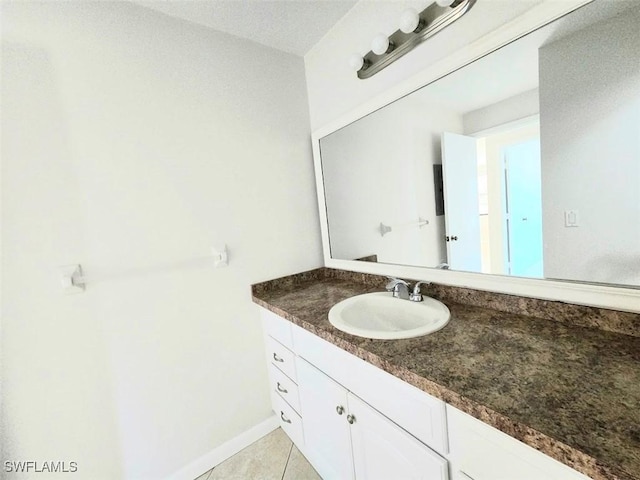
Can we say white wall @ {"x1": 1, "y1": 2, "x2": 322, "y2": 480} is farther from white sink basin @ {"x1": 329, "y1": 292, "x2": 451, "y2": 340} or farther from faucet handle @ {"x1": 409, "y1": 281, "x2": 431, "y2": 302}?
faucet handle @ {"x1": 409, "y1": 281, "x2": 431, "y2": 302}

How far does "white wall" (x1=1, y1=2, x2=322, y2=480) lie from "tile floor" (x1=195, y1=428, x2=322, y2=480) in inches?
5.4

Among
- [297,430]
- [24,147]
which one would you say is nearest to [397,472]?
[297,430]

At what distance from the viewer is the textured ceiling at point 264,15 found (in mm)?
1272

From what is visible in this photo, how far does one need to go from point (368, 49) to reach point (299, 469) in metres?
2.14

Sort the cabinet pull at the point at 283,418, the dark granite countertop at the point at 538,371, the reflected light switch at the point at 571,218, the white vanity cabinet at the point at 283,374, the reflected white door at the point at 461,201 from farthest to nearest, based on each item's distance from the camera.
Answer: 1. the cabinet pull at the point at 283,418
2. the white vanity cabinet at the point at 283,374
3. the reflected white door at the point at 461,201
4. the reflected light switch at the point at 571,218
5. the dark granite countertop at the point at 538,371

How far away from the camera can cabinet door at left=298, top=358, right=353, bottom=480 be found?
1.04m

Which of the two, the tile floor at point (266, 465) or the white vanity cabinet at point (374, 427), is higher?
the white vanity cabinet at point (374, 427)

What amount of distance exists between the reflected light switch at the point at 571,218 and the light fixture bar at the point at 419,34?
77 centimetres

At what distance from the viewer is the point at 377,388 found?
0.85 m

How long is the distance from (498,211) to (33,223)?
1.81 meters

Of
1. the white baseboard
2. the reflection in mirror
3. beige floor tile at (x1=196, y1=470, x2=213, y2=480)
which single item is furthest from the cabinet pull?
the reflection in mirror

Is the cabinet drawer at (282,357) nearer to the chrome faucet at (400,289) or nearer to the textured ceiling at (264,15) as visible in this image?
the chrome faucet at (400,289)

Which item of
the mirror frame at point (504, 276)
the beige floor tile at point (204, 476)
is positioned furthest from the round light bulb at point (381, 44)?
the beige floor tile at point (204, 476)

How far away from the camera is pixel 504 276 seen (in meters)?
1.01
